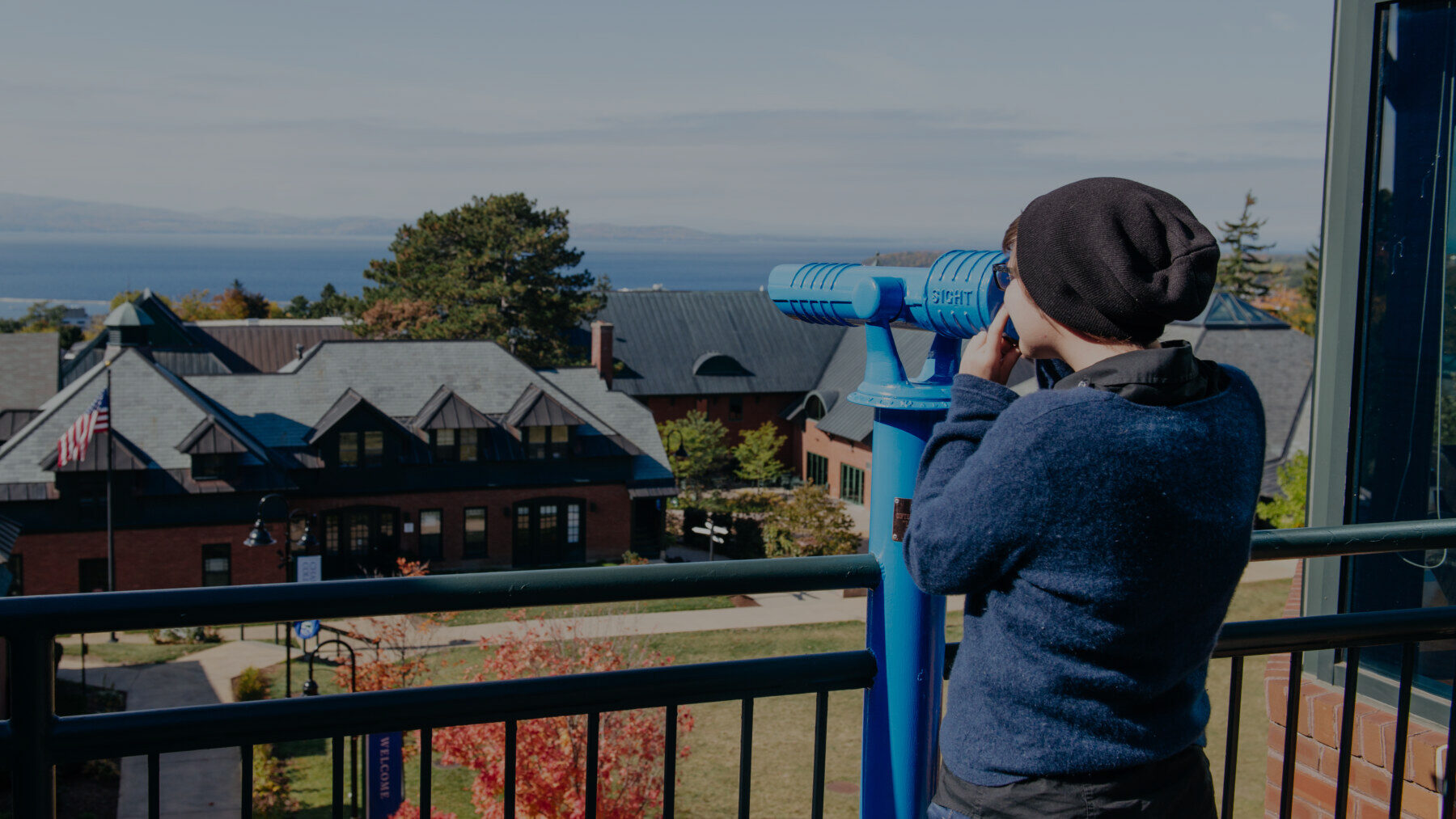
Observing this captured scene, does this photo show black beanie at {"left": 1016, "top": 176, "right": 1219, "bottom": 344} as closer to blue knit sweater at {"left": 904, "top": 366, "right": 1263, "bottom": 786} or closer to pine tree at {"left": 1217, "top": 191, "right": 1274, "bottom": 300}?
blue knit sweater at {"left": 904, "top": 366, "right": 1263, "bottom": 786}

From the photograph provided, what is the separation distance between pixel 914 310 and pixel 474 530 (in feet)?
87.4

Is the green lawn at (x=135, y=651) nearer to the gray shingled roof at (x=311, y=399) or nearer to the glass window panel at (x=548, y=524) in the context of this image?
the gray shingled roof at (x=311, y=399)

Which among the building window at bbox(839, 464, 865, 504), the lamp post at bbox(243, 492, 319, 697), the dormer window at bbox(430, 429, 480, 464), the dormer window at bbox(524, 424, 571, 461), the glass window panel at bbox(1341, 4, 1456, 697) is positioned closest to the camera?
the glass window panel at bbox(1341, 4, 1456, 697)

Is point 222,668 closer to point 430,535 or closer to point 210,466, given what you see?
point 210,466

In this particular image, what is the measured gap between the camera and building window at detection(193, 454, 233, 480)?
2448 centimetres

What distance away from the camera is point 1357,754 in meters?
4.12

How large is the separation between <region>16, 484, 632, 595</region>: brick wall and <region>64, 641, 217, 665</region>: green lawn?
2067mm

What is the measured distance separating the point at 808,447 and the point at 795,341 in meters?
4.59

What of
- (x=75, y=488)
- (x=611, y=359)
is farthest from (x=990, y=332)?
(x=611, y=359)

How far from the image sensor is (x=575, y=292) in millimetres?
38812

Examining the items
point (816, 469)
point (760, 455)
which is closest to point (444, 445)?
point (760, 455)

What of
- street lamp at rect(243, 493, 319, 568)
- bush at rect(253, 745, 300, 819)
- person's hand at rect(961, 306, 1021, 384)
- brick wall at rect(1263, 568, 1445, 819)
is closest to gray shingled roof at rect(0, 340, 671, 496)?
street lamp at rect(243, 493, 319, 568)

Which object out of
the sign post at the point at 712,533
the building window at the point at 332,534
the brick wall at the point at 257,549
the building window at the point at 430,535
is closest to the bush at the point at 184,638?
the brick wall at the point at 257,549

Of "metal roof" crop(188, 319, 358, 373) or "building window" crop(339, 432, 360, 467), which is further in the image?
"metal roof" crop(188, 319, 358, 373)
